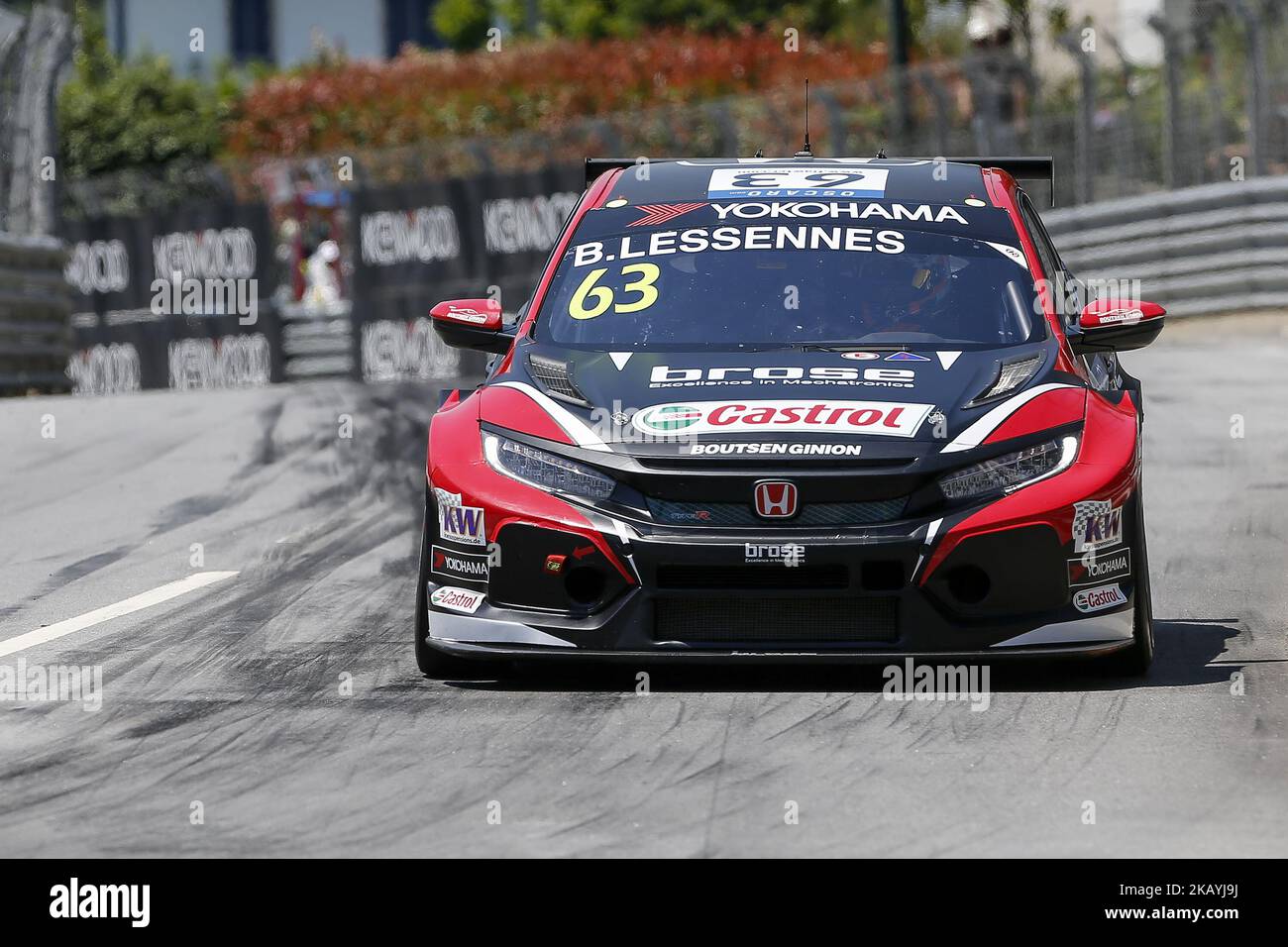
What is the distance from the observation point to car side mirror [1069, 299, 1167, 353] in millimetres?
6836

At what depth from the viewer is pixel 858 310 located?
7.04m

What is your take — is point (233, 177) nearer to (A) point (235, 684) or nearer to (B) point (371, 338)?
(B) point (371, 338)

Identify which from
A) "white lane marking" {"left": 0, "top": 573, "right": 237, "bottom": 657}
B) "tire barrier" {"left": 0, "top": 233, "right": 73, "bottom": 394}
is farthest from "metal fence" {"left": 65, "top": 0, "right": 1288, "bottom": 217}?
"white lane marking" {"left": 0, "top": 573, "right": 237, "bottom": 657}

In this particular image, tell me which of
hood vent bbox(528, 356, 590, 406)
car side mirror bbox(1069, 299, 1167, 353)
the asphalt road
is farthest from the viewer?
car side mirror bbox(1069, 299, 1167, 353)

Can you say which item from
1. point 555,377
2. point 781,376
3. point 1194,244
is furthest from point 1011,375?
point 1194,244

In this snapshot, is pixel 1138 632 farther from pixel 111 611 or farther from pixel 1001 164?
pixel 111 611

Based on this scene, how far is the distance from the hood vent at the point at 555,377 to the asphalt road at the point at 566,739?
2.78 ft

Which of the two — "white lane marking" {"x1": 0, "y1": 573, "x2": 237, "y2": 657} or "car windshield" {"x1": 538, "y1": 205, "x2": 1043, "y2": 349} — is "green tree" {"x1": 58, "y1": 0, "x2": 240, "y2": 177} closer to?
"white lane marking" {"x1": 0, "y1": 573, "x2": 237, "y2": 657}

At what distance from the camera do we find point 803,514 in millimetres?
6035

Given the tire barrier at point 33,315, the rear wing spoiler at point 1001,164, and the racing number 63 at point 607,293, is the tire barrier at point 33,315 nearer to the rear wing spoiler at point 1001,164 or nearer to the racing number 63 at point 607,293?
the rear wing spoiler at point 1001,164

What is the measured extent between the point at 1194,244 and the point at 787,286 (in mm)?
15191
